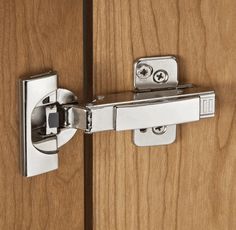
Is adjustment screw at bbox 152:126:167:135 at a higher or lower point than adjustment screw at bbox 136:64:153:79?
lower

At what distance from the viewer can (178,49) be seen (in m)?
0.98

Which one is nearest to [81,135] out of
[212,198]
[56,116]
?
[56,116]

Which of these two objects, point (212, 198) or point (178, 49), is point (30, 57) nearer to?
point (178, 49)

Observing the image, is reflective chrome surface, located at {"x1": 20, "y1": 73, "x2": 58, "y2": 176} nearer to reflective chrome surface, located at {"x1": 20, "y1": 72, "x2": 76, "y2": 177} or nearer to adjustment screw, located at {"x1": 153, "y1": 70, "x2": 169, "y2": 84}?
reflective chrome surface, located at {"x1": 20, "y1": 72, "x2": 76, "y2": 177}

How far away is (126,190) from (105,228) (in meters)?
0.04

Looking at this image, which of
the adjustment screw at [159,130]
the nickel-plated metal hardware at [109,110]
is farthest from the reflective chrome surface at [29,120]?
the adjustment screw at [159,130]

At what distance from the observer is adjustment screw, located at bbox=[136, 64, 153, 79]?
965mm

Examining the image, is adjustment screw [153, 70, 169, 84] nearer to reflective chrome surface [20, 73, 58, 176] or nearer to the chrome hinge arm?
the chrome hinge arm

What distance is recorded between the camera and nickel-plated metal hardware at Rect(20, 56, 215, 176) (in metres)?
0.91

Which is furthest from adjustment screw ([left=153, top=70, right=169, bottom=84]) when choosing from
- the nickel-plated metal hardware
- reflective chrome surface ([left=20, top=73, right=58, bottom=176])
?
reflective chrome surface ([left=20, top=73, right=58, bottom=176])

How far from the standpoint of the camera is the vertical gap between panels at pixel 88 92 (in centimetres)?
93

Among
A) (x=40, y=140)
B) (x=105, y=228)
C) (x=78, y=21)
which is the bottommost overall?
(x=105, y=228)

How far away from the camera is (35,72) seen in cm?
91

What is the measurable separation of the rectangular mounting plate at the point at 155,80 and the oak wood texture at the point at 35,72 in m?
0.06
